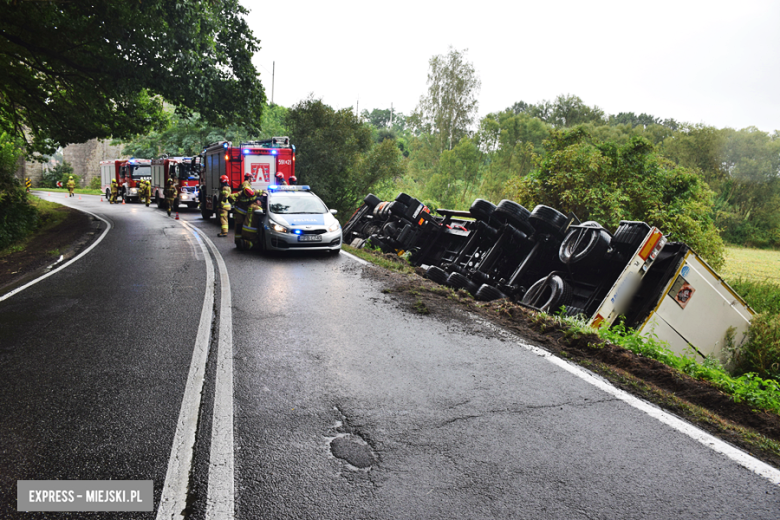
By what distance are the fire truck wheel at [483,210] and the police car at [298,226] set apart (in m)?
3.72

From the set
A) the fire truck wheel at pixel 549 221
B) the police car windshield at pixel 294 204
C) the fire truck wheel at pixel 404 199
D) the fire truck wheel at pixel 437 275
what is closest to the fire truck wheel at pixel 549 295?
the fire truck wheel at pixel 549 221

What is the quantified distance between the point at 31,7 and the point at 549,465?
55.0 ft

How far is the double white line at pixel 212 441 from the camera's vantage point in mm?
2637

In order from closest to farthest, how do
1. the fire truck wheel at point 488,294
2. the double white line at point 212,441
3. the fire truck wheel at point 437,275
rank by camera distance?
the double white line at point 212,441 → the fire truck wheel at point 488,294 → the fire truck wheel at point 437,275

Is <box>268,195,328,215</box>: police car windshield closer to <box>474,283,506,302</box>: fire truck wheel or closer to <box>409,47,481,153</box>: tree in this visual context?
<box>474,283,506,302</box>: fire truck wheel

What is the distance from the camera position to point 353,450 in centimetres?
319

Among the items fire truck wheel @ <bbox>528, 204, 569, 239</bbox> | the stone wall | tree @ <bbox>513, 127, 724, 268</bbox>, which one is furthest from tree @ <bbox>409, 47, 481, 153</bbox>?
the stone wall

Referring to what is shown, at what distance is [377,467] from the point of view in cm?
300

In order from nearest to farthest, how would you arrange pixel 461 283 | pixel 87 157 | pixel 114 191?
pixel 461 283
pixel 114 191
pixel 87 157

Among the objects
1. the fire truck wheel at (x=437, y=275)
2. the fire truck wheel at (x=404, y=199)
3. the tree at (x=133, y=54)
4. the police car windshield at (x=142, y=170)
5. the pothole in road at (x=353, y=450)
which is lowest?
the fire truck wheel at (x=437, y=275)

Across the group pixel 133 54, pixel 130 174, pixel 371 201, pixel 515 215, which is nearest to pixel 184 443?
pixel 515 215

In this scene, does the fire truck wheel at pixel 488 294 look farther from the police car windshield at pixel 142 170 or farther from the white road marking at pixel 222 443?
the police car windshield at pixel 142 170

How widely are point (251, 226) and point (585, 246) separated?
8.56m

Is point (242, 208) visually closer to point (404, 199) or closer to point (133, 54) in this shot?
point (404, 199)
